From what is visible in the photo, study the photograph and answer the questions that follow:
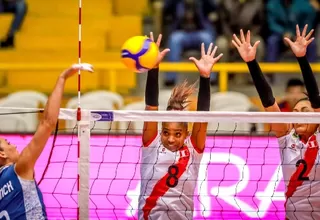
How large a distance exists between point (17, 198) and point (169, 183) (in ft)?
4.17

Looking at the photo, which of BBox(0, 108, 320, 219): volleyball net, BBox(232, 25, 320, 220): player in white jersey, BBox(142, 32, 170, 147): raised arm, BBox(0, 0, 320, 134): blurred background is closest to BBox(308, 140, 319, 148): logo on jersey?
BBox(232, 25, 320, 220): player in white jersey

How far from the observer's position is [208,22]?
14.0 meters

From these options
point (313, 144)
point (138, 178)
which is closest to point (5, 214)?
point (138, 178)

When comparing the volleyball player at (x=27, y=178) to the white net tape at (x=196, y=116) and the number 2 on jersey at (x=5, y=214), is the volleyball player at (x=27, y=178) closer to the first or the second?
the number 2 on jersey at (x=5, y=214)

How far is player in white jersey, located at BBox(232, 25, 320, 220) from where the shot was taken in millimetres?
6758

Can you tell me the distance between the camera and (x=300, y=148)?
22.4 feet

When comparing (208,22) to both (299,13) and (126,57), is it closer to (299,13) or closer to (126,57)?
(299,13)

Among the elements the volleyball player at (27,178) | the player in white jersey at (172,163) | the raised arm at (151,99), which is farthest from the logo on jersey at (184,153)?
the volleyball player at (27,178)

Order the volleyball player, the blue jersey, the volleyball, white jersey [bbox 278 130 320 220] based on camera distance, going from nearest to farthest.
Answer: the volleyball player, the blue jersey, the volleyball, white jersey [bbox 278 130 320 220]

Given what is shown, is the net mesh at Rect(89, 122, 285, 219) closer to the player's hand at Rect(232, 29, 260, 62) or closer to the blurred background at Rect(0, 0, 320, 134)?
the player's hand at Rect(232, 29, 260, 62)

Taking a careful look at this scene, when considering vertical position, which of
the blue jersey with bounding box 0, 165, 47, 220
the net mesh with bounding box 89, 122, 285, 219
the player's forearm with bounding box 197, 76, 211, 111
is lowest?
the net mesh with bounding box 89, 122, 285, 219

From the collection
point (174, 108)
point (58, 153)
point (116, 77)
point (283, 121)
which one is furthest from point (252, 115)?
point (116, 77)

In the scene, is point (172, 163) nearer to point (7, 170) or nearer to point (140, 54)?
point (140, 54)

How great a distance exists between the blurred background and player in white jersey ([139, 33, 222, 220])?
611 cm
